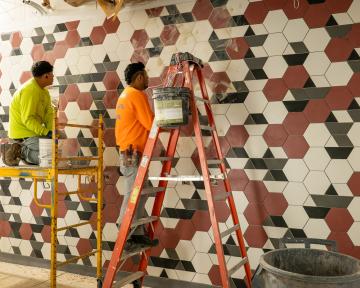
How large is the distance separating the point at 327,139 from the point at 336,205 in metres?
0.48

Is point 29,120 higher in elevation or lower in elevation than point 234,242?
higher

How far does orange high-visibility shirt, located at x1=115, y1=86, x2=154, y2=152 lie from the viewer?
3.01m

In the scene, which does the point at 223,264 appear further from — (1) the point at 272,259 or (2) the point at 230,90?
(2) the point at 230,90

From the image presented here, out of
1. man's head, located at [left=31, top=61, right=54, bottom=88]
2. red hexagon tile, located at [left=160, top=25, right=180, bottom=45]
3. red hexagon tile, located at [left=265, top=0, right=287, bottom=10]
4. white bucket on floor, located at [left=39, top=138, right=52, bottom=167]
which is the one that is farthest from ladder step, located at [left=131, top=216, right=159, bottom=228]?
red hexagon tile, located at [left=265, top=0, right=287, bottom=10]

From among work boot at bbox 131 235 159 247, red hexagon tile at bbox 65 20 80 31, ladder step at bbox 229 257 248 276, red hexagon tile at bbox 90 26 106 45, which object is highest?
red hexagon tile at bbox 65 20 80 31

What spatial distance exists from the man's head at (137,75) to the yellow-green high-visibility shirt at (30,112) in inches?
34.0

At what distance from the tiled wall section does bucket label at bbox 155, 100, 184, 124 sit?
2.41ft

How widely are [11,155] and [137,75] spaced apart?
1342 millimetres

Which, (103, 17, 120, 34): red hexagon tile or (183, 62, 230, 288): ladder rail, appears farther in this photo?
(103, 17, 120, 34): red hexagon tile

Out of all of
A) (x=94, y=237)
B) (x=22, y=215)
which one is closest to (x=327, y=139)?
(x=94, y=237)

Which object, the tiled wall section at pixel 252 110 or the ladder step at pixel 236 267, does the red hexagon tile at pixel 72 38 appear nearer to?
the tiled wall section at pixel 252 110

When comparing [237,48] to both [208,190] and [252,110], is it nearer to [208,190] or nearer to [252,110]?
[252,110]

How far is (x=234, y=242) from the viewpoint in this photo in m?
3.08

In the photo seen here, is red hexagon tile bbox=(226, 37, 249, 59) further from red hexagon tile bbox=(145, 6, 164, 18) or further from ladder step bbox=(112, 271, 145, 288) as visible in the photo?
ladder step bbox=(112, 271, 145, 288)
